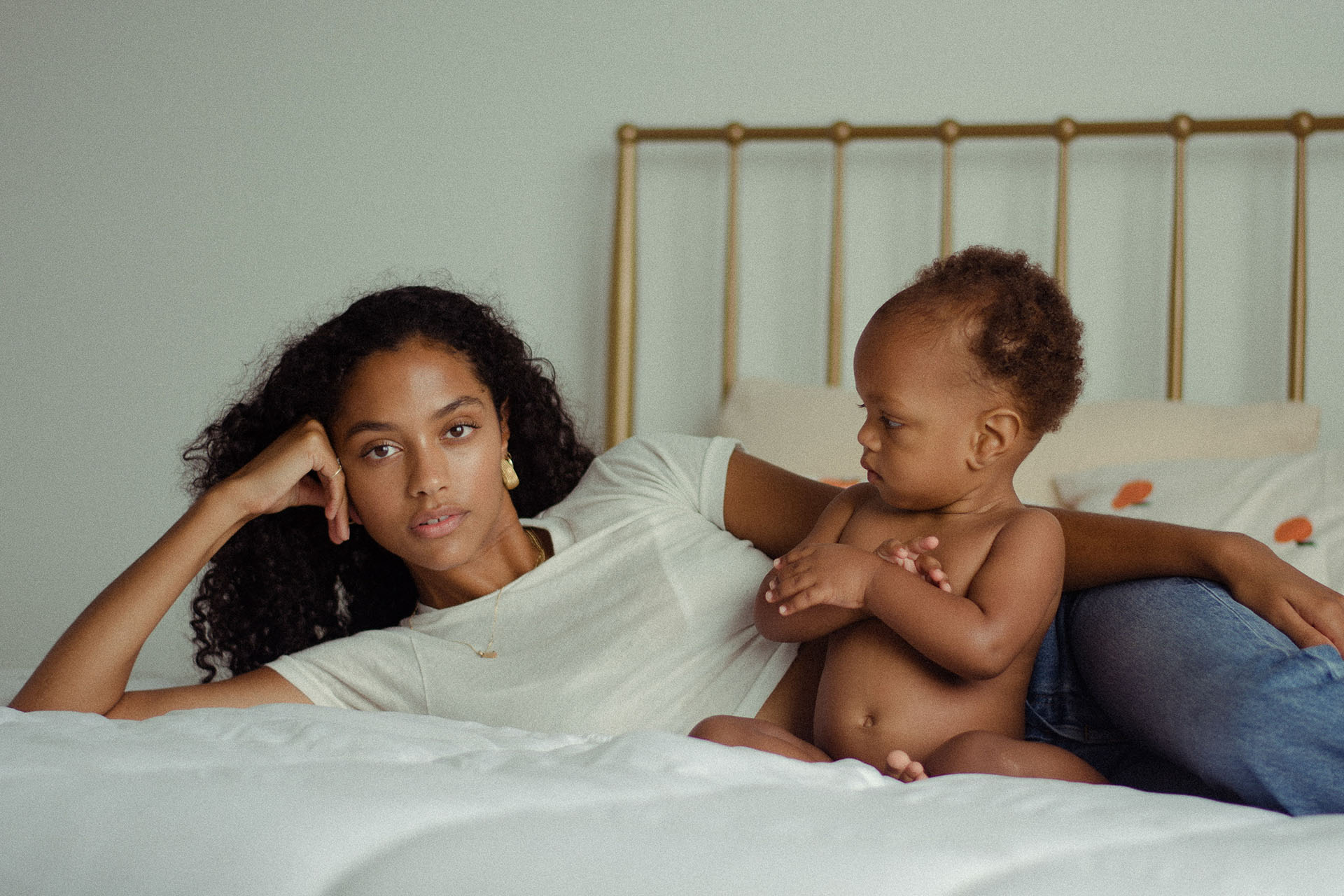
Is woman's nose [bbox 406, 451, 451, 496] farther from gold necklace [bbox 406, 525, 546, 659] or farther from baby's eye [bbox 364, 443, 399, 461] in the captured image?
gold necklace [bbox 406, 525, 546, 659]

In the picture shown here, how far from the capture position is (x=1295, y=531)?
153cm

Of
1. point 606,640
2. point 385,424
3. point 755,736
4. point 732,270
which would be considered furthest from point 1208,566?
point 732,270

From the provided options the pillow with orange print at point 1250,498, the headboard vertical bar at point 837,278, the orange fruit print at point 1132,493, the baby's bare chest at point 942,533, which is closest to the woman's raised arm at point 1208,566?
the baby's bare chest at point 942,533

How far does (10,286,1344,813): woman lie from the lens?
998 mm

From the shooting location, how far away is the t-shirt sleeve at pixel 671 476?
1313mm

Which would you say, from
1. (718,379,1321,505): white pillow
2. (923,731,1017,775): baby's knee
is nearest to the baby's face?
(923,731,1017,775): baby's knee

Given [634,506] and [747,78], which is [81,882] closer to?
[634,506]

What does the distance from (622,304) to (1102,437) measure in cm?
95

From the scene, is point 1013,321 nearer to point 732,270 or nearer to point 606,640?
point 606,640

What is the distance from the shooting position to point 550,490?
147 cm

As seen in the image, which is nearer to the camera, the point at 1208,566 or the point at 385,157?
the point at 1208,566

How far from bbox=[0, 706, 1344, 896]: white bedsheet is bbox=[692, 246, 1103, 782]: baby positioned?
0.76ft

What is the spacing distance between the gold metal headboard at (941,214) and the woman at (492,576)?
85cm

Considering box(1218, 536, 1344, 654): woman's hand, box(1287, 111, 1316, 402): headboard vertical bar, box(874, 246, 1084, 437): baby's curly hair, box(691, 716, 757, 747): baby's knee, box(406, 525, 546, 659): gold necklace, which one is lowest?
box(691, 716, 757, 747): baby's knee
